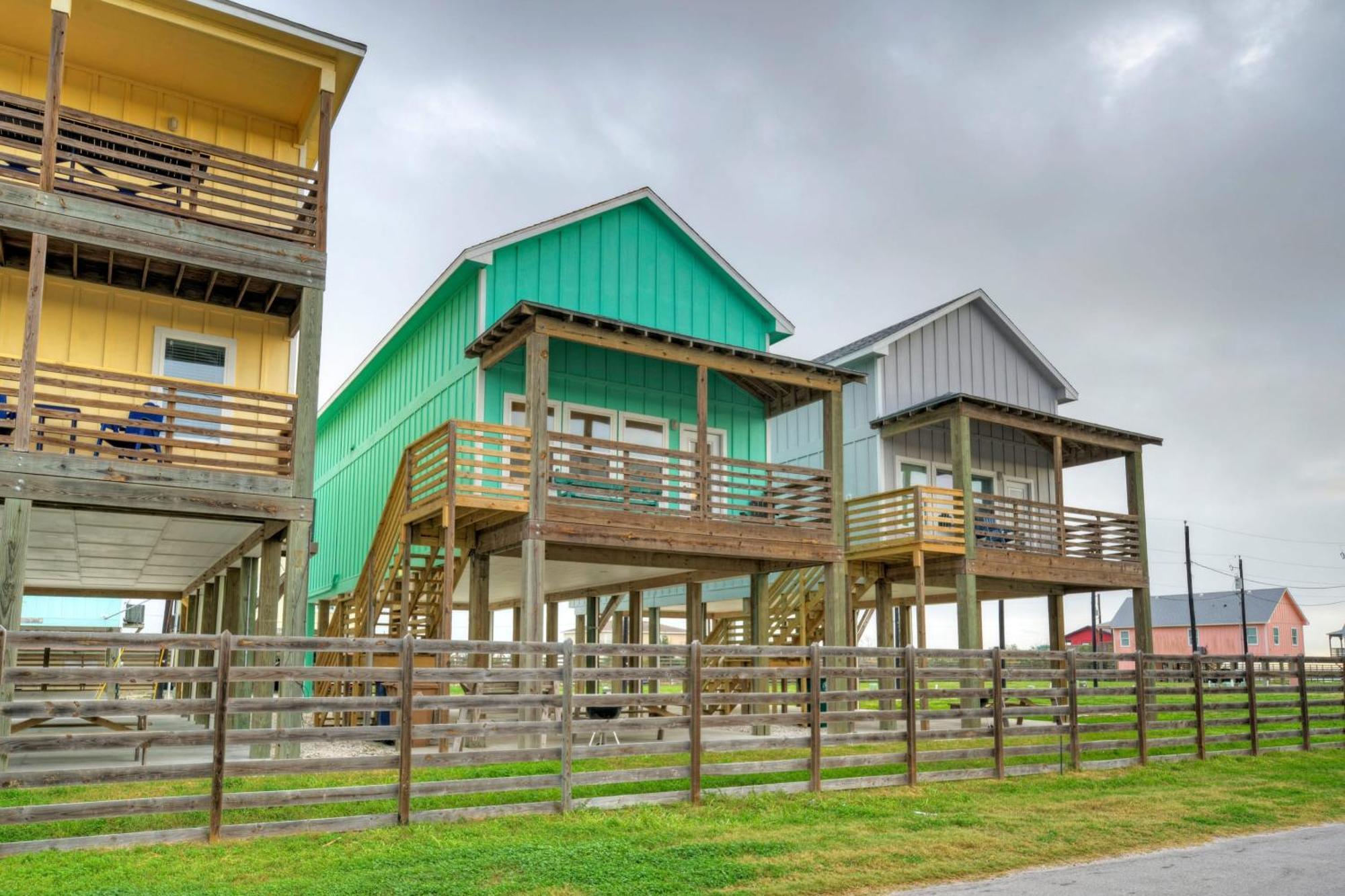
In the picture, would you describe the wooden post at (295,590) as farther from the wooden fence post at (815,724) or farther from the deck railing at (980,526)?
the deck railing at (980,526)

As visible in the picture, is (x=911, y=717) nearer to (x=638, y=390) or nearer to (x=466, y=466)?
(x=466, y=466)

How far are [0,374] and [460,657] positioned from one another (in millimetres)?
9014

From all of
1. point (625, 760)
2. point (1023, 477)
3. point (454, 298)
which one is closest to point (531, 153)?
point (454, 298)

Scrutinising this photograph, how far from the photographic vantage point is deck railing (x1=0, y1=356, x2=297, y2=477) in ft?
46.6

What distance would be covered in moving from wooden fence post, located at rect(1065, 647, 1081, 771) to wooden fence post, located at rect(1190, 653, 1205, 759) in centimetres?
290

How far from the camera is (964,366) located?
1129 inches

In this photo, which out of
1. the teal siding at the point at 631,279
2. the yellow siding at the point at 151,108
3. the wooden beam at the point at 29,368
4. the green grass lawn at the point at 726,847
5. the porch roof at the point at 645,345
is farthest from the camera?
the teal siding at the point at 631,279

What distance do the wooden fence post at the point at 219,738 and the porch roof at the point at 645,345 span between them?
8.54 metres

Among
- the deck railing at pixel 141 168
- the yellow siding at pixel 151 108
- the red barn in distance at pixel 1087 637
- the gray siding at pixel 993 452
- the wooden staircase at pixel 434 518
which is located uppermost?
the yellow siding at pixel 151 108

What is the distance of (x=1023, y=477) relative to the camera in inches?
1129

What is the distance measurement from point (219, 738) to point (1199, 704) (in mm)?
14845

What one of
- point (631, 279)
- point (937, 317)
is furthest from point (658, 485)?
point (937, 317)

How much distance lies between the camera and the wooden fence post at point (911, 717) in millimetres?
13273

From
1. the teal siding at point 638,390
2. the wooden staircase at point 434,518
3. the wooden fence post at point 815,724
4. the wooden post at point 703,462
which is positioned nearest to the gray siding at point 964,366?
the teal siding at point 638,390
